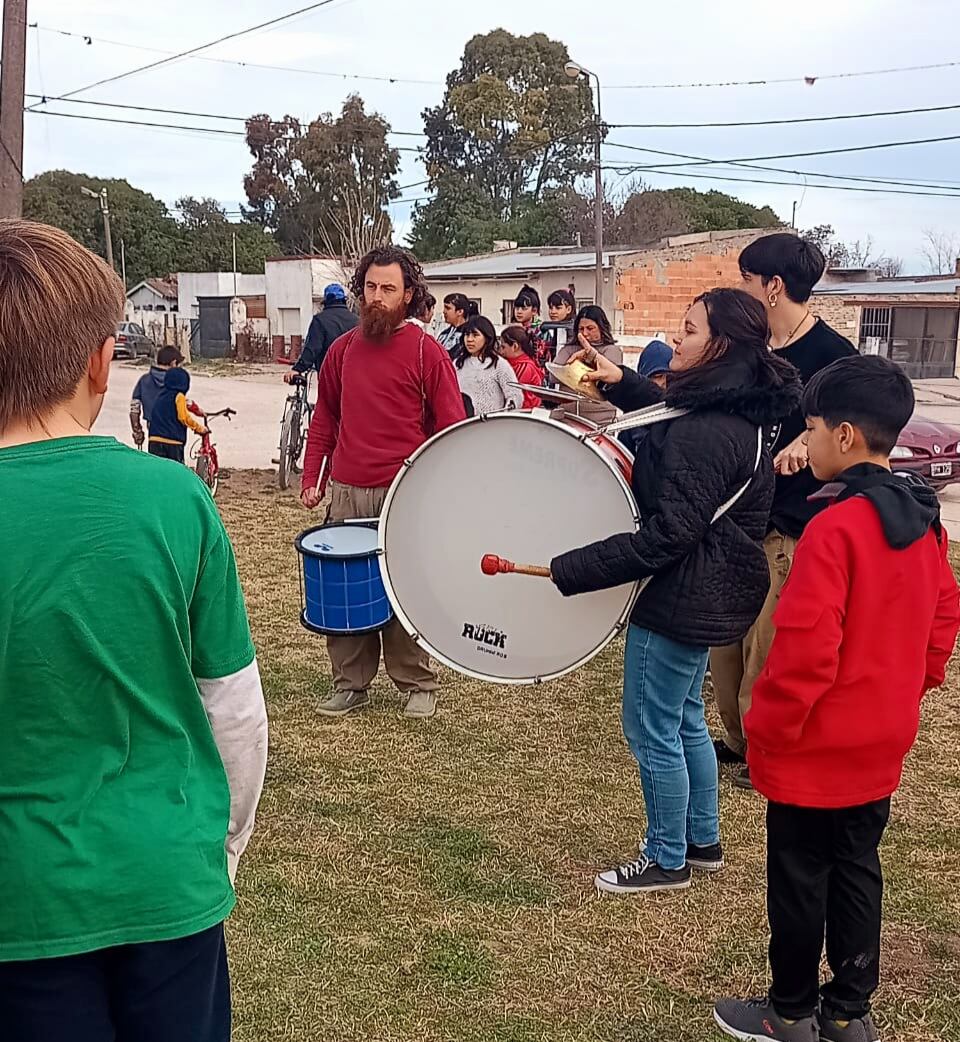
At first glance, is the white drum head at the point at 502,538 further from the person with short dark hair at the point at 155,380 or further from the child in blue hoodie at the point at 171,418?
the person with short dark hair at the point at 155,380

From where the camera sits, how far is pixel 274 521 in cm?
934

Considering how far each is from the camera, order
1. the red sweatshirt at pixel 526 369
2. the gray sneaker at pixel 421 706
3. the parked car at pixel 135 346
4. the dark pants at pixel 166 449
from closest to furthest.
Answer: the gray sneaker at pixel 421 706
the red sweatshirt at pixel 526 369
the dark pants at pixel 166 449
the parked car at pixel 135 346

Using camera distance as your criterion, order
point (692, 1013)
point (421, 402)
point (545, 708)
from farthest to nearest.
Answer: point (545, 708)
point (421, 402)
point (692, 1013)

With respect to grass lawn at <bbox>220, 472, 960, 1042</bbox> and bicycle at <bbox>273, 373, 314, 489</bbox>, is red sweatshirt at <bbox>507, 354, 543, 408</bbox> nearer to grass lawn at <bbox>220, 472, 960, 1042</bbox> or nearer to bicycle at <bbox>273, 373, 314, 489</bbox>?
bicycle at <bbox>273, 373, 314, 489</bbox>

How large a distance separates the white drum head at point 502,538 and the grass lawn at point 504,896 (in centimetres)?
65

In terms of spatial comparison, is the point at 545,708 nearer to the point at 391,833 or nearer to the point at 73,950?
the point at 391,833

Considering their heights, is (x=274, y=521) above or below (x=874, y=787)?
below

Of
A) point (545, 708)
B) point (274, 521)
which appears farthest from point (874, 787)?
point (274, 521)

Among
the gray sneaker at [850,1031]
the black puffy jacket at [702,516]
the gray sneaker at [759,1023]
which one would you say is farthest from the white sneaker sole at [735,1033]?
the black puffy jacket at [702,516]

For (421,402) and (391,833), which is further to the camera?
(421,402)

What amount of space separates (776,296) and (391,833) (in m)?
2.27

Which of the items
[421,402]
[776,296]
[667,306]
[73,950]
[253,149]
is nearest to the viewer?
[73,950]

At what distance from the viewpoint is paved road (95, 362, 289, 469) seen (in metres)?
13.6

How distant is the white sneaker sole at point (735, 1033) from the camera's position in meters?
2.69
